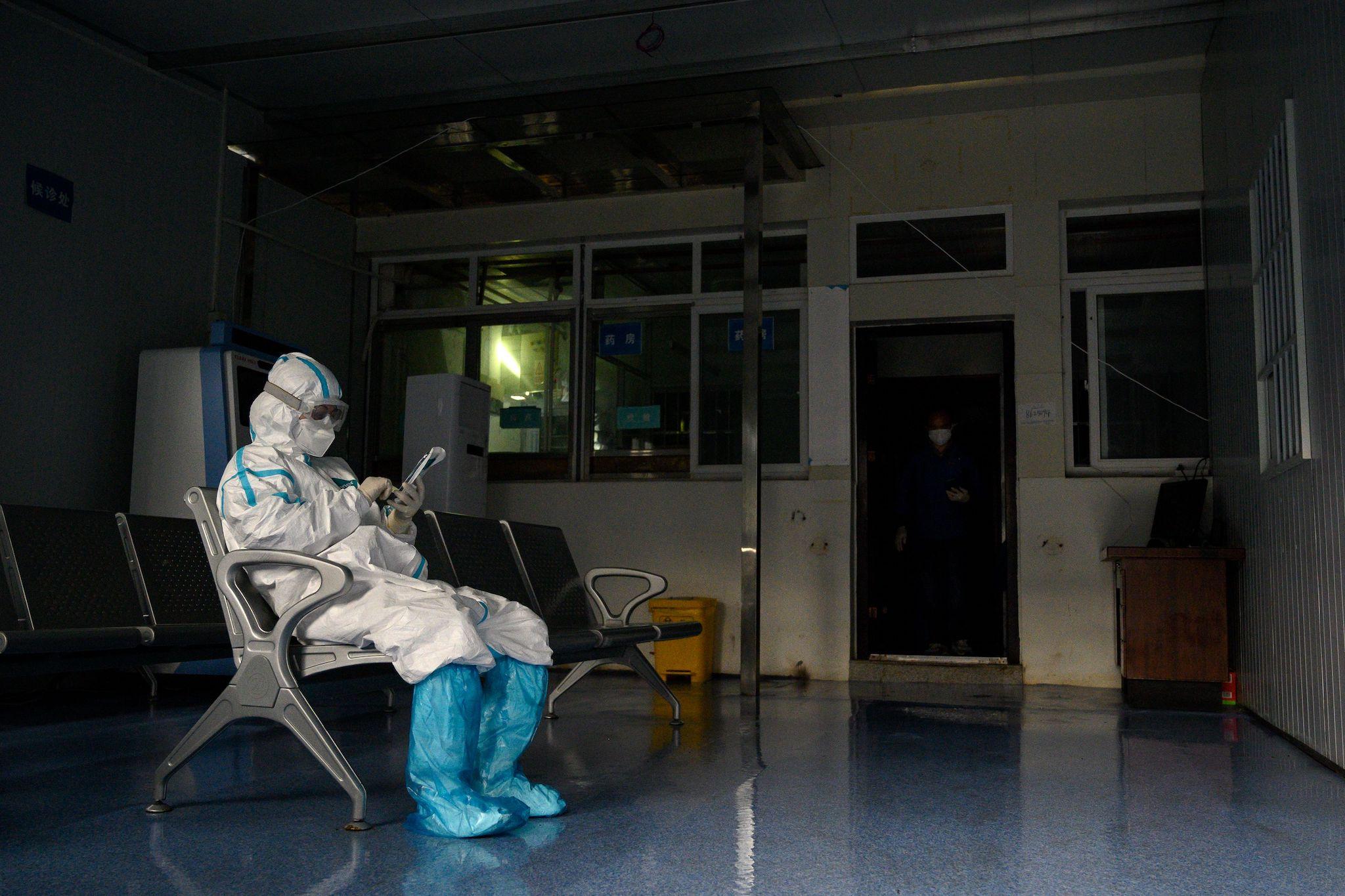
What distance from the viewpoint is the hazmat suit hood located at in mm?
2779

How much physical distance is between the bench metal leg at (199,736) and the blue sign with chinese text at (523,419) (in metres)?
4.58

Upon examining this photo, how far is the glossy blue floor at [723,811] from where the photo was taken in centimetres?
218

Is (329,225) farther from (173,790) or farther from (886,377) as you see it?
(173,790)

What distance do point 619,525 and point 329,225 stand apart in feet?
9.23

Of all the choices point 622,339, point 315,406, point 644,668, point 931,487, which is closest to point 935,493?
point 931,487

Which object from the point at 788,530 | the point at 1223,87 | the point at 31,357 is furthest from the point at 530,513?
the point at 1223,87

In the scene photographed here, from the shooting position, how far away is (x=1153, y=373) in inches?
247

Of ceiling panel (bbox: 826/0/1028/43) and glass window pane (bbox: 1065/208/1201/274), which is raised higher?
ceiling panel (bbox: 826/0/1028/43)

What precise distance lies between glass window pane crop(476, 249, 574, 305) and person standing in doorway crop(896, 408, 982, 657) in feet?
8.36

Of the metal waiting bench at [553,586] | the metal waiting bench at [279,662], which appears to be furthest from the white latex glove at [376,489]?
the metal waiting bench at [553,586]

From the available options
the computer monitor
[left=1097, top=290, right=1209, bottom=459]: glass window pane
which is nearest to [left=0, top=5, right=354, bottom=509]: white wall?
[left=1097, top=290, right=1209, bottom=459]: glass window pane

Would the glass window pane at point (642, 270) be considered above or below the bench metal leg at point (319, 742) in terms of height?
above

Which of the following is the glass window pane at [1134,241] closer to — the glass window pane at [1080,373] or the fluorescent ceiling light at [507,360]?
the glass window pane at [1080,373]

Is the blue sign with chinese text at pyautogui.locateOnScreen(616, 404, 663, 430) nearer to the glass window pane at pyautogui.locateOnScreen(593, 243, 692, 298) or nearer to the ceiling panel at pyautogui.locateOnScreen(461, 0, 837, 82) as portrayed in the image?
the glass window pane at pyautogui.locateOnScreen(593, 243, 692, 298)
